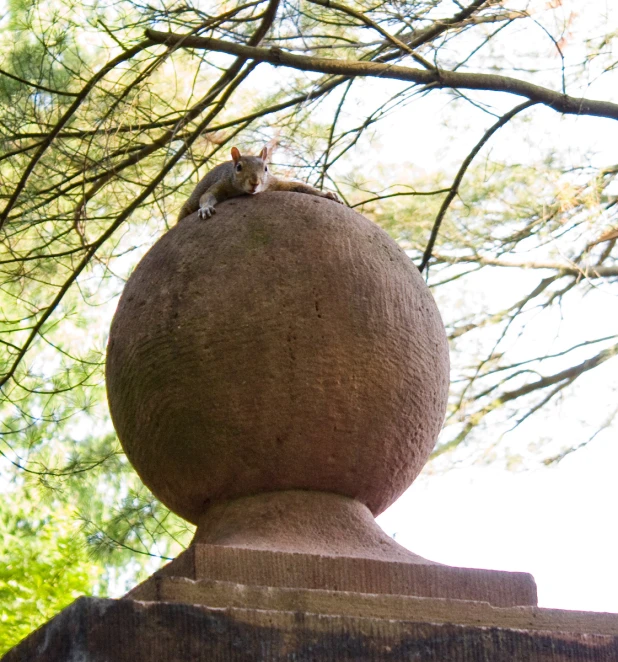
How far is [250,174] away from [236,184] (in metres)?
0.06

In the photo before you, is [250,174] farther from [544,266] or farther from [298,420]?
[544,266]

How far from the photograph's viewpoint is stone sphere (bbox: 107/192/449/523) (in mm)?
2777

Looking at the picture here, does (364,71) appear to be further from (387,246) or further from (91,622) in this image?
(91,622)

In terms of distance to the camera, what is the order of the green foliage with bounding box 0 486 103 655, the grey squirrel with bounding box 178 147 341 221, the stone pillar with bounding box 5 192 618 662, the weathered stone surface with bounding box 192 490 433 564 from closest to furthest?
the stone pillar with bounding box 5 192 618 662, the weathered stone surface with bounding box 192 490 433 564, the grey squirrel with bounding box 178 147 341 221, the green foliage with bounding box 0 486 103 655

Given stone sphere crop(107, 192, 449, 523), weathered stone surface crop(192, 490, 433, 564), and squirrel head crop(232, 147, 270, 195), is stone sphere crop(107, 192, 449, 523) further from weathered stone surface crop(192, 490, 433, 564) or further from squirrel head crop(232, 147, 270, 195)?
squirrel head crop(232, 147, 270, 195)

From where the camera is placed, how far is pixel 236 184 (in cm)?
359

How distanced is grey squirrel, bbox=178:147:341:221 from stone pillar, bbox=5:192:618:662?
8.0 inches

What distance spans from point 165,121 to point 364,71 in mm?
1297

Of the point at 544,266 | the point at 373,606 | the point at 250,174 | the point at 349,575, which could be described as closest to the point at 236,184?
the point at 250,174

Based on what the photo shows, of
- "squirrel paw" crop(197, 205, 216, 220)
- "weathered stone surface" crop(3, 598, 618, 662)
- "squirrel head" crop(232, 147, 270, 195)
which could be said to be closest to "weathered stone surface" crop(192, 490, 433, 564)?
"weathered stone surface" crop(3, 598, 618, 662)

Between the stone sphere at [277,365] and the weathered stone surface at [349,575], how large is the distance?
0.35 m

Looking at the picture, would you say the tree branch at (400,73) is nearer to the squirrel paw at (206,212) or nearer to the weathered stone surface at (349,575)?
the squirrel paw at (206,212)

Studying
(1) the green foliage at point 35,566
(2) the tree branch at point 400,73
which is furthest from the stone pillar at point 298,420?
(1) the green foliage at point 35,566

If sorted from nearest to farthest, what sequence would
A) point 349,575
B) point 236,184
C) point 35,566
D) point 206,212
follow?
point 349,575
point 206,212
point 236,184
point 35,566
